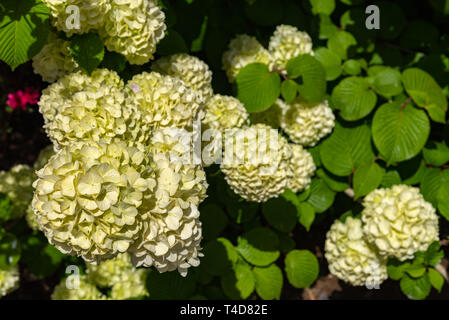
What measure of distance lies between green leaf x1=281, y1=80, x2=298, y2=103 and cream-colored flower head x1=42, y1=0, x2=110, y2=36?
1032 millimetres

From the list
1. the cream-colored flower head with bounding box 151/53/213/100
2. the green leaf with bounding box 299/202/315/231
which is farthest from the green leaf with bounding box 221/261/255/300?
the cream-colored flower head with bounding box 151/53/213/100

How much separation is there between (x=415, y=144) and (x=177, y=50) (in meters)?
1.36

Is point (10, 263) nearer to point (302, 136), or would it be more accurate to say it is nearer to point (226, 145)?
point (226, 145)

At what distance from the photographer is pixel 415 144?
211 cm

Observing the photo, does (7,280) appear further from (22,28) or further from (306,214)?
(306,214)

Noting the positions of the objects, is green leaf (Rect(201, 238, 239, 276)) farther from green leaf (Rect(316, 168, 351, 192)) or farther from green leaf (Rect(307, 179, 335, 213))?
green leaf (Rect(316, 168, 351, 192))

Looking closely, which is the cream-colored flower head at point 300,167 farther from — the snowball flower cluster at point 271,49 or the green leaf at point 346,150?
the snowball flower cluster at point 271,49

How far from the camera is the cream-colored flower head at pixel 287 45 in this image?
7.29ft

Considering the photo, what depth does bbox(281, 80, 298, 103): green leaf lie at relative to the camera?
6.90 ft

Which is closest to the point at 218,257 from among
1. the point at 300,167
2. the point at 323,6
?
the point at 300,167

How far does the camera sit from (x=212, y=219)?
7.56 ft

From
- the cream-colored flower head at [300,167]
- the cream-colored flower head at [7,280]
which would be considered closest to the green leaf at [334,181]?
the cream-colored flower head at [300,167]

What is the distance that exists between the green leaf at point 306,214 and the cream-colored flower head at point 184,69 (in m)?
1.03
